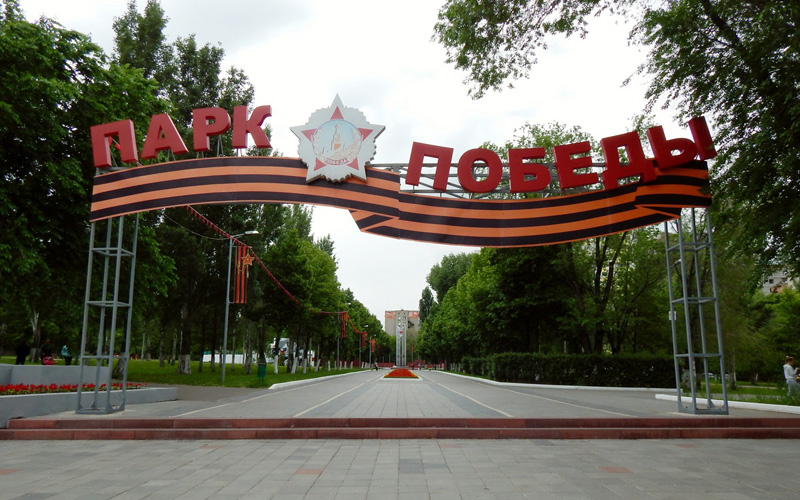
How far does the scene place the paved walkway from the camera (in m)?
5.73

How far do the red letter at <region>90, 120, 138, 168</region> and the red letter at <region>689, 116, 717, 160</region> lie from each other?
12.4 meters

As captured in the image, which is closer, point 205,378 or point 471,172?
point 471,172

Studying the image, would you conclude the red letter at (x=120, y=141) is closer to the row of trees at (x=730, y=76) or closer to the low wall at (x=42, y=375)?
Result: the low wall at (x=42, y=375)

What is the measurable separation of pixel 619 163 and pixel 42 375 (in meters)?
15.8

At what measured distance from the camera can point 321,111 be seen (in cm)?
1220

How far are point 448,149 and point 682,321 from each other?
26.0 meters

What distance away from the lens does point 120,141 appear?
1212 cm

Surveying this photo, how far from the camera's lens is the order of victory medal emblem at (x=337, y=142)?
11.9 meters

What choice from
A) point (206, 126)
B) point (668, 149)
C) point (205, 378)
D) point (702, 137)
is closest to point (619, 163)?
point (668, 149)

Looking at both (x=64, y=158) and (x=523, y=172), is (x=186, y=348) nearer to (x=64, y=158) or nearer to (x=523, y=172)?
(x=64, y=158)

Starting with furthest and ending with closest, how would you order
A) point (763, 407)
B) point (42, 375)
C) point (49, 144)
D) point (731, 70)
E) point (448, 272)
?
point (448, 272), point (49, 144), point (42, 375), point (763, 407), point (731, 70)

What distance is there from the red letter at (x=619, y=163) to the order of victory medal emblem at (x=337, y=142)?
16.7ft

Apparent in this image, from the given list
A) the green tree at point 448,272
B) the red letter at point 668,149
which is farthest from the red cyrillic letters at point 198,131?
the green tree at point 448,272

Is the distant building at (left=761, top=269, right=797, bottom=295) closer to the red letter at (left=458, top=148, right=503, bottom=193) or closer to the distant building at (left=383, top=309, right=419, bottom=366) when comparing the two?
the red letter at (left=458, top=148, right=503, bottom=193)
